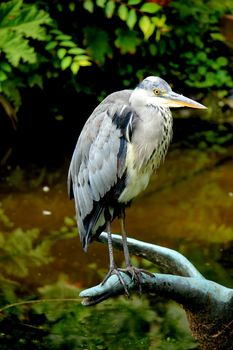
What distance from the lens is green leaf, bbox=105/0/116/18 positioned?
734 centimetres

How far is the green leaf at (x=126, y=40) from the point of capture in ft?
26.0

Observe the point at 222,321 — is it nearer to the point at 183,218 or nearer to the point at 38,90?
the point at 183,218

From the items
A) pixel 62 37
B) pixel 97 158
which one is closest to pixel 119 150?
pixel 97 158

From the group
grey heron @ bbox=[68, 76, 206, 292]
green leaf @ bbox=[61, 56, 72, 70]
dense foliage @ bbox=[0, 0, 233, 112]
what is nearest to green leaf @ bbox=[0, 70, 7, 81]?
dense foliage @ bbox=[0, 0, 233, 112]

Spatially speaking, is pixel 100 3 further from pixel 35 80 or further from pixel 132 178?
pixel 132 178

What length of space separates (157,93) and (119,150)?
29 centimetres

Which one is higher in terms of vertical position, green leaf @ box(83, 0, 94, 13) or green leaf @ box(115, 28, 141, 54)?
green leaf @ box(83, 0, 94, 13)

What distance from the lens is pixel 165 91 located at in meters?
3.41

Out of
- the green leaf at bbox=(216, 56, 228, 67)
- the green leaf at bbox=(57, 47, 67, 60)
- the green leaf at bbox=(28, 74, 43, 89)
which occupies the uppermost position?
the green leaf at bbox=(57, 47, 67, 60)

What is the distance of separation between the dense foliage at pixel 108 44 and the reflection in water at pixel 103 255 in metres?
1.18

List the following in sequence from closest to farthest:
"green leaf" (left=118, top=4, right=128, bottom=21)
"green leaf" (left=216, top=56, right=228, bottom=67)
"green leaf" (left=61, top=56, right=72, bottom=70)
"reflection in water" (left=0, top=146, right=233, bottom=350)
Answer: "reflection in water" (left=0, top=146, right=233, bottom=350) < "green leaf" (left=61, top=56, right=72, bottom=70) < "green leaf" (left=118, top=4, right=128, bottom=21) < "green leaf" (left=216, top=56, right=228, bottom=67)

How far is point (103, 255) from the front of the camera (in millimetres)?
5680

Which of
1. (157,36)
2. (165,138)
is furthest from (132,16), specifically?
(165,138)

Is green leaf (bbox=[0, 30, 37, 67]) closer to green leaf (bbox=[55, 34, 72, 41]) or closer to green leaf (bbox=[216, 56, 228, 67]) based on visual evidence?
green leaf (bbox=[55, 34, 72, 41])
